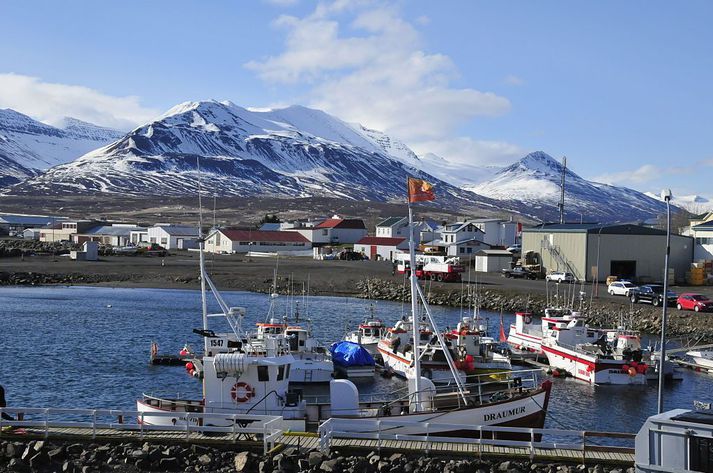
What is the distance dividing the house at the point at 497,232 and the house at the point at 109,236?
191ft

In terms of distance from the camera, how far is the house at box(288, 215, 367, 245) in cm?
13350

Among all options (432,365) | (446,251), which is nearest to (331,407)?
(432,365)

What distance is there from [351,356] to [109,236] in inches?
4368

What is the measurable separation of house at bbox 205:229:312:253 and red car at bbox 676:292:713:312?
70327mm

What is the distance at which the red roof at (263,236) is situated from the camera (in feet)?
406

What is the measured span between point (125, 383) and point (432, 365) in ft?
44.5

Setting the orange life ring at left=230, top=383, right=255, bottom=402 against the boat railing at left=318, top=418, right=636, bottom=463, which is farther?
the orange life ring at left=230, top=383, right=255, bottom=402

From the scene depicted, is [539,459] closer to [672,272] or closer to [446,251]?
[672,272]

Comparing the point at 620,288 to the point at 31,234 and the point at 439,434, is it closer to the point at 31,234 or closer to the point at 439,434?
the point at 439,434

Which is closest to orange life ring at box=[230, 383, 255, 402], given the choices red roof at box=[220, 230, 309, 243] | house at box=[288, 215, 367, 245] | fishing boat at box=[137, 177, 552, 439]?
fishing boat at box=[137, 177, 552, 439]

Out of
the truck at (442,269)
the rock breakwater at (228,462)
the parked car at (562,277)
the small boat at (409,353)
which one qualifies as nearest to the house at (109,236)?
the truck at (442,269)

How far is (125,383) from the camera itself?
3753 cm

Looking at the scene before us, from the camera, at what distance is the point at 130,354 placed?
4531cm

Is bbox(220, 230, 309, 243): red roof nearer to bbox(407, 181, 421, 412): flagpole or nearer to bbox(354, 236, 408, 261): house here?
bbox(354, 236, 408, 261): house
